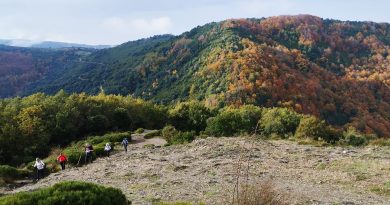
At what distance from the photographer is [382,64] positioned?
197 metres

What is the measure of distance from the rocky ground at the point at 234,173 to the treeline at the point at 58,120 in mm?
20668

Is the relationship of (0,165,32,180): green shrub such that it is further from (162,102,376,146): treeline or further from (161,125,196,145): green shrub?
(162,102,376,146): treeline

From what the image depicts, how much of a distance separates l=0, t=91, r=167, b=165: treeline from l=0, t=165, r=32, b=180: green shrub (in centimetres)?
1330

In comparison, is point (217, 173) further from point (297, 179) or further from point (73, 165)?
point (73, 165)

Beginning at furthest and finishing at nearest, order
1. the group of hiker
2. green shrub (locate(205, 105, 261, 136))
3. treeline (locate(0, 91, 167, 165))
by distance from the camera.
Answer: green shrub (locate(205, 105, 261, 136)) → treeline (locate(0, 91, 167, 165)) → the group of hiker

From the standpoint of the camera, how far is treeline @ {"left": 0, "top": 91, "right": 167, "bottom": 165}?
2010 inches

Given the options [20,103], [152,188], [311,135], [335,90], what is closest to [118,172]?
[152,188]

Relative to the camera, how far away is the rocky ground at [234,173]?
1983 centimetres

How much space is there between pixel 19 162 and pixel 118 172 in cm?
2292

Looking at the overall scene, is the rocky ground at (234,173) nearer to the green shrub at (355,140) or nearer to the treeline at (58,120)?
the green shrub at (355,140)

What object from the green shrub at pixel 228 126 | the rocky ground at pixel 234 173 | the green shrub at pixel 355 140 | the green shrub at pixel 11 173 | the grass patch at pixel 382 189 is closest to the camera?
the rocky ground at pixel 234 173

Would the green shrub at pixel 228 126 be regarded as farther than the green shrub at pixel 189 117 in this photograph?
No

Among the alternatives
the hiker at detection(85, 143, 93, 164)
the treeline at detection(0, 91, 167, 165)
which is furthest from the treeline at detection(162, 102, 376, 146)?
the hiker at detection(85, 143, 93, 164)

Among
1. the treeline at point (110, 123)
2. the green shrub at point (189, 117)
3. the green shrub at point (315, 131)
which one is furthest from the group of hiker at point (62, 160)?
the green shrub at point (189, 117)
